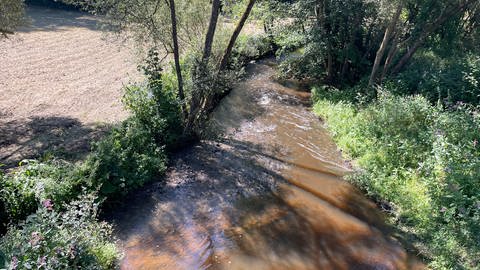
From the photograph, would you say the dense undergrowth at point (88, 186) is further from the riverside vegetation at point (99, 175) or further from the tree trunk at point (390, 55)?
the tree trunk at point (390, 55)

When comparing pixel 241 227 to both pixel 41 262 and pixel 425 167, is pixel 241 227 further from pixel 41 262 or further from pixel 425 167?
pixel 425 167

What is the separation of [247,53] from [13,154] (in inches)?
503

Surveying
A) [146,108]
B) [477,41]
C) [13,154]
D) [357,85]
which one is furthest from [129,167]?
[477,41]

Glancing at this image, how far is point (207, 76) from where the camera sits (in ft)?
35.3

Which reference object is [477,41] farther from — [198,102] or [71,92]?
[71,92]

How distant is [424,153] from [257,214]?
14.7 feet

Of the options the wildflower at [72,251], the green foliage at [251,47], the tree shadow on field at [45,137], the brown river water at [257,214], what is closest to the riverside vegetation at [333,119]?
the wildflower at [72,251]

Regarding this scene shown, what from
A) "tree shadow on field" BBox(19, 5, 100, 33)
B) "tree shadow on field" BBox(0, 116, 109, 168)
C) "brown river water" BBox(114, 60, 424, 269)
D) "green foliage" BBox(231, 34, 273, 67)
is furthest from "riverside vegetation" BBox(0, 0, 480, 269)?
"tree shadow on field" BBox(19, 5, 100, 33)

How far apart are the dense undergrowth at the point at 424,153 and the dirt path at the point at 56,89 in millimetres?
8298

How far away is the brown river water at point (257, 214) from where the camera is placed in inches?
282

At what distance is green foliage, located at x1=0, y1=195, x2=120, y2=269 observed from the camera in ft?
16.2

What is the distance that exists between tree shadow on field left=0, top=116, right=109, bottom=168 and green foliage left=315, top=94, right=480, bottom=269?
26.2 ft

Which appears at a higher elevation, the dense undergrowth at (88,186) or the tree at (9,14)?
the tree at (9,14)

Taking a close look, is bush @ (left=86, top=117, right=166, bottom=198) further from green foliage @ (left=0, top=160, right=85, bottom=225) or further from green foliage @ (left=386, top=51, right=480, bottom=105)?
green foliage @ (left=386, top=51, right=480, bottom=105)
